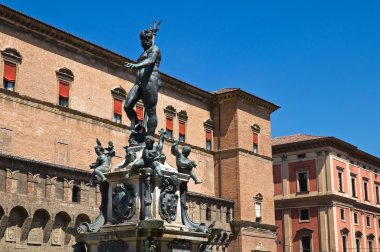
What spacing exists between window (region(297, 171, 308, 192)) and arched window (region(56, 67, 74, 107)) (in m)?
27.6

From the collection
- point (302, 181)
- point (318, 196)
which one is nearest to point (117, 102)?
point (318, 196)

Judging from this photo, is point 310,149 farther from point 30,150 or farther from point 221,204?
point 30,150

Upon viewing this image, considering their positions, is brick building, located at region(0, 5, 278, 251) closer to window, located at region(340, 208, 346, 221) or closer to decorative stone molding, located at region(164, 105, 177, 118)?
decorative stone molding, located at region(164, 105, 177, 118)

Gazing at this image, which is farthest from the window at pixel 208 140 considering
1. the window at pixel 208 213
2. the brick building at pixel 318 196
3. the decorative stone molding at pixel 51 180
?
the decorative stone molding at pixel 51 180

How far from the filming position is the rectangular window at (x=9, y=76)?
3108 cm

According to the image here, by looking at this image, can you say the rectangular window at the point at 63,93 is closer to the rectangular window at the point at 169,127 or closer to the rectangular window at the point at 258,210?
the rectangular window at the point at 169,127

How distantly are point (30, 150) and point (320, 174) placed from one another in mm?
30158

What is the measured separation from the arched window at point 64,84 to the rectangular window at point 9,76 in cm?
306

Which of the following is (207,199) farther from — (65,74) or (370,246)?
(370,246)

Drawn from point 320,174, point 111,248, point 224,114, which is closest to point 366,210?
point 320,174

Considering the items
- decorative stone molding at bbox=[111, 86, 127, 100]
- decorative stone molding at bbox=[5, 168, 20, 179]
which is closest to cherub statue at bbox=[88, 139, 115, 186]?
decorative stone molding at bbox=[5, 168, 20, 179]

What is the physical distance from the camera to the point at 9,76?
103 ft

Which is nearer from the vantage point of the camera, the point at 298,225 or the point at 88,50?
the point at 88,50

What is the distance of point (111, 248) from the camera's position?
34.5 ft
